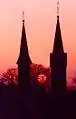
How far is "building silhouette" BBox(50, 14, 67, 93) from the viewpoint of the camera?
11.6 meters

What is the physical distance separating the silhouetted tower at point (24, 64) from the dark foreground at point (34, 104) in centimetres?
36

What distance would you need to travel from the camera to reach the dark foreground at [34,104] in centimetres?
1155

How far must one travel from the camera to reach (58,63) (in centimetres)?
1174

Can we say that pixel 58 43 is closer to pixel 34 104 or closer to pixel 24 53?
pixel 24 53

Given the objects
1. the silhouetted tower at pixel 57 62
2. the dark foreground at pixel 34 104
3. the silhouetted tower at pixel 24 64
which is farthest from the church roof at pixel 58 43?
the dark foreground at pixel 34 104

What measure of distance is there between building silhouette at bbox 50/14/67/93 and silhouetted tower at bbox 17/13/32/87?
1.06 m

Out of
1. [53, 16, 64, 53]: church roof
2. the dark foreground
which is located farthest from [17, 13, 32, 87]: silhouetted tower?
[53, 16, 64, 53]: church roof

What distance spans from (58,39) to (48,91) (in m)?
1.94

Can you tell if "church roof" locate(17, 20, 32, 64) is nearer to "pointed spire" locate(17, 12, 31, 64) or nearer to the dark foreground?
"pointed spire" locate(17, 12, 31, 64)

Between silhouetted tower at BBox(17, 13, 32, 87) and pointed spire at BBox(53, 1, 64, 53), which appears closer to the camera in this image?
pointed spire at BBox(53, 1, 64, 53)

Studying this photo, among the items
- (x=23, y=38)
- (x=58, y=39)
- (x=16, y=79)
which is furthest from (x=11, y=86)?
(x=58, y=39)

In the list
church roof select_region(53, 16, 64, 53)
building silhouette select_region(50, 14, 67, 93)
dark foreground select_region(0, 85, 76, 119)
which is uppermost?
church roof select_region(53, 16, 64, 53)

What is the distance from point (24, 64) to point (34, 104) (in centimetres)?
156

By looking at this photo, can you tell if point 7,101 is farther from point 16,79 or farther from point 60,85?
point 60,85
